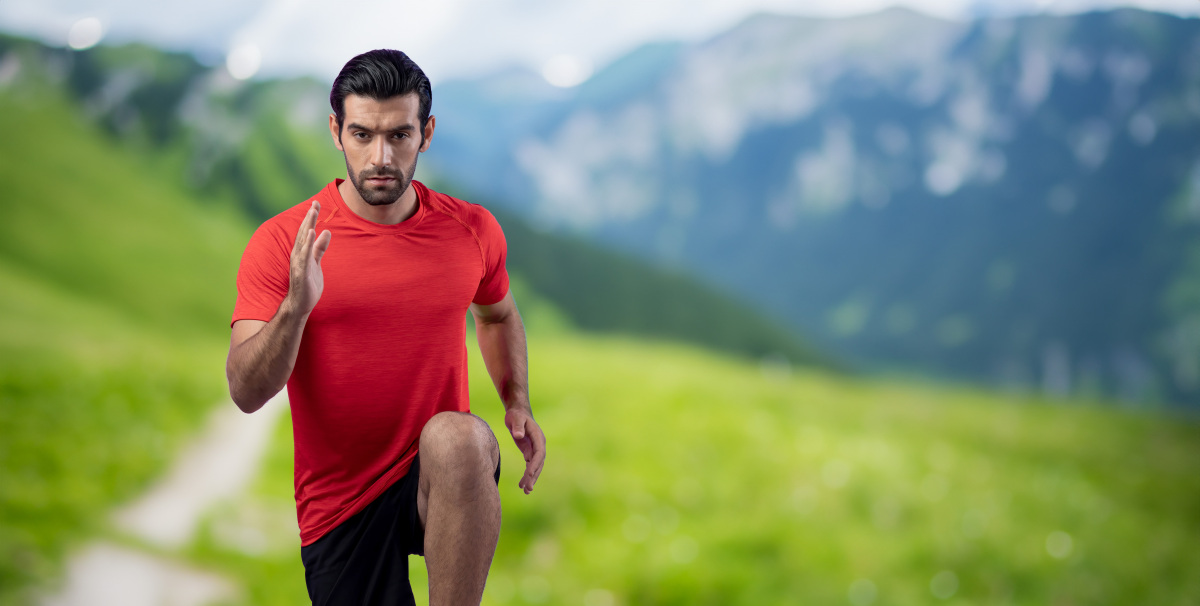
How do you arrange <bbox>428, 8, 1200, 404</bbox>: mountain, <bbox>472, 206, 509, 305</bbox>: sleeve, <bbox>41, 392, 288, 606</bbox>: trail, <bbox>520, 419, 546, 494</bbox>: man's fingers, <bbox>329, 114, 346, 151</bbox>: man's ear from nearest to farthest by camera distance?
<bbox>329, 114, 346, 151</bbox>: man's ear < <bbox>520, 419, 546, 494</bbox>: man's fingers < <bbox>472, 206, 509, 305</bbox>: sleeve < <bbox>41, 392, 288, 606</bbox>: trail < <bbox>428, 8, 1200, 404</bbox>: mountain

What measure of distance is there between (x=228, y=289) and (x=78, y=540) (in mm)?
12172

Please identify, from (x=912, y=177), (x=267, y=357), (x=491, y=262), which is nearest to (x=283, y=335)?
(x=267, y=357)

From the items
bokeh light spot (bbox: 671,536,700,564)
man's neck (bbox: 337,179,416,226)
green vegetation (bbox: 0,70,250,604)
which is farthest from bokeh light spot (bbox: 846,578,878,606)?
green vegetation (bbox: 0,70,250,604)

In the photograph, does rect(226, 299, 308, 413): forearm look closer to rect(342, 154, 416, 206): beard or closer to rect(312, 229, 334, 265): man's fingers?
rect(312, 229, 334, 265): man's fingers

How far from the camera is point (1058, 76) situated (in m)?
27.0

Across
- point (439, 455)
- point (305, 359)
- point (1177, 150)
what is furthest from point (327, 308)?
point (1177, 150)

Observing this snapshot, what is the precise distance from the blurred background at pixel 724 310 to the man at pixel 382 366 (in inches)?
148

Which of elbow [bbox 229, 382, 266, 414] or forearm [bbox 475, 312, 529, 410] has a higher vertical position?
elbow [bbox 229, 382, 266, 414]

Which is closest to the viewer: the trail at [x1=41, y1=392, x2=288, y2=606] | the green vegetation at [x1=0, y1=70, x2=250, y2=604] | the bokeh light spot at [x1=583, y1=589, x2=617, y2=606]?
the trail at [x1=41, y1=392, x2=288, y2=606]

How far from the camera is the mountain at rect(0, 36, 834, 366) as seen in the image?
913 inches

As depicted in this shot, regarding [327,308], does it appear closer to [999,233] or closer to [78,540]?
[78,540]

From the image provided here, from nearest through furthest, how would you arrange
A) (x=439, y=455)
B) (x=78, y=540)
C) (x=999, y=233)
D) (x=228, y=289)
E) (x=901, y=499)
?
(x=439, y=455) < (x=78, y=540) < (x=901, y=499) < (x=228, y=289) < (x=999, y=233)

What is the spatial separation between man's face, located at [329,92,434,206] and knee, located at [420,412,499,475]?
59 cm

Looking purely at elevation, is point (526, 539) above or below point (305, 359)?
below
